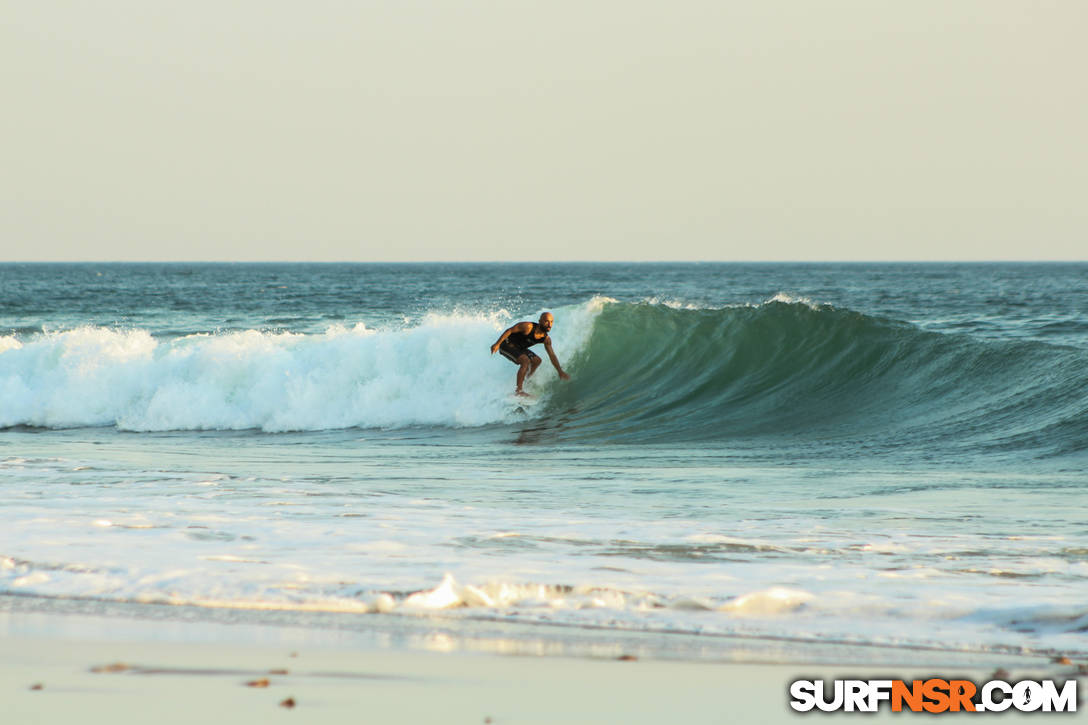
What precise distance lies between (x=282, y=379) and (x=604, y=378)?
470cm

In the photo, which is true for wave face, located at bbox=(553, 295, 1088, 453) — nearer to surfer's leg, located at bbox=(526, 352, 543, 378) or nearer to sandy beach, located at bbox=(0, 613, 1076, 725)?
surfer's leg, located at bbox=(526, 352, 543, 378)

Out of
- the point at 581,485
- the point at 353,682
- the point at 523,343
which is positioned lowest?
the point at 581,485

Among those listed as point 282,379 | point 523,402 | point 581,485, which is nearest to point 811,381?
point 523,402

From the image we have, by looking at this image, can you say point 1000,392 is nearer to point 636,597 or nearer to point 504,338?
point 504,338

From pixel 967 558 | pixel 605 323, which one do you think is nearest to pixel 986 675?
pixel 967 558

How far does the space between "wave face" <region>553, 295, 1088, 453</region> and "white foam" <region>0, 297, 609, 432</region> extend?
95 cm

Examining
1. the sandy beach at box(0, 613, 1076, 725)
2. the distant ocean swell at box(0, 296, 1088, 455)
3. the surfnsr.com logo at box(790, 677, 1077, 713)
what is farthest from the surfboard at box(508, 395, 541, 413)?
the surfnsr.com logo at box(790, 677, 1077, 713)

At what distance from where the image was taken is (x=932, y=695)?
3.75 m

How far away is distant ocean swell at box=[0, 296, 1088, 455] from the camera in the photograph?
13.5 metres

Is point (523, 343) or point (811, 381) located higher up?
point (523, 343)

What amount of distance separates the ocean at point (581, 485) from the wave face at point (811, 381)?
55 mm

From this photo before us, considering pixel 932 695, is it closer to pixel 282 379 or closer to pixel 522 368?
pixel 522 368

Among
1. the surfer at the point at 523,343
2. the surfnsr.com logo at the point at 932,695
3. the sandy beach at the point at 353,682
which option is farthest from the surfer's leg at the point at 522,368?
the surfnsr.com logo at the point at 932,695

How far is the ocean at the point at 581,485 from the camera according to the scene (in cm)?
473
